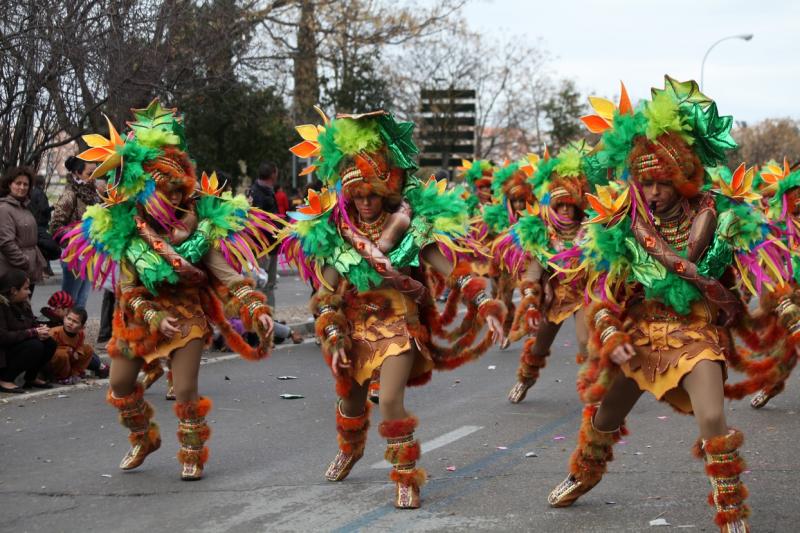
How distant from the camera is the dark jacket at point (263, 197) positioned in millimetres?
13802

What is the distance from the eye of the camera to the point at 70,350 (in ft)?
33.2

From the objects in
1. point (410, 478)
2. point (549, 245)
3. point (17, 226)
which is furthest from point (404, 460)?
point (17, 226)

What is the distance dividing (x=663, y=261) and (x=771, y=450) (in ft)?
8.38

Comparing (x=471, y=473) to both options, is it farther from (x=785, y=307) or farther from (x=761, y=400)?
(x=761, y=400)

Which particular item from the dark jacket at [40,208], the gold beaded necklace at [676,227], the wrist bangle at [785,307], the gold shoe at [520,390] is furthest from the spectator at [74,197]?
the wrist bangle at [785,307]

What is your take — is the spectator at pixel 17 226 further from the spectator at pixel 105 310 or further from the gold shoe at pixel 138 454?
the gold shoe at pixel 138 454

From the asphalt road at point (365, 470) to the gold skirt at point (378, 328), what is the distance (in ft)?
2.42

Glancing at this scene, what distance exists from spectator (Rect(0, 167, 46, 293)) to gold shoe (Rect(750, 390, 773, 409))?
21.4 feet

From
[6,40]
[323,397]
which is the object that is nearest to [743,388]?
[323,397]

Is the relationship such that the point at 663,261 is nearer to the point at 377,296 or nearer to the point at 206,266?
the point at 377,296

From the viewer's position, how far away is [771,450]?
740 cm

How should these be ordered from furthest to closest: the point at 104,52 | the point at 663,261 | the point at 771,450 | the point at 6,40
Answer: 1. the point at 104,52
2. the point at 6,40
3. the point at 771,450
4. the point at 663,261

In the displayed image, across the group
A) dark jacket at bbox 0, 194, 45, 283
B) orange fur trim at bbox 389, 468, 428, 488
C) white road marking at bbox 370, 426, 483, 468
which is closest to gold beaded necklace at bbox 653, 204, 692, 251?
orange fur trim at bbox 389, 468, 428, 488

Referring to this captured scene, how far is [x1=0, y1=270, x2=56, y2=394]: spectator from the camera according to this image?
31.2 feet
